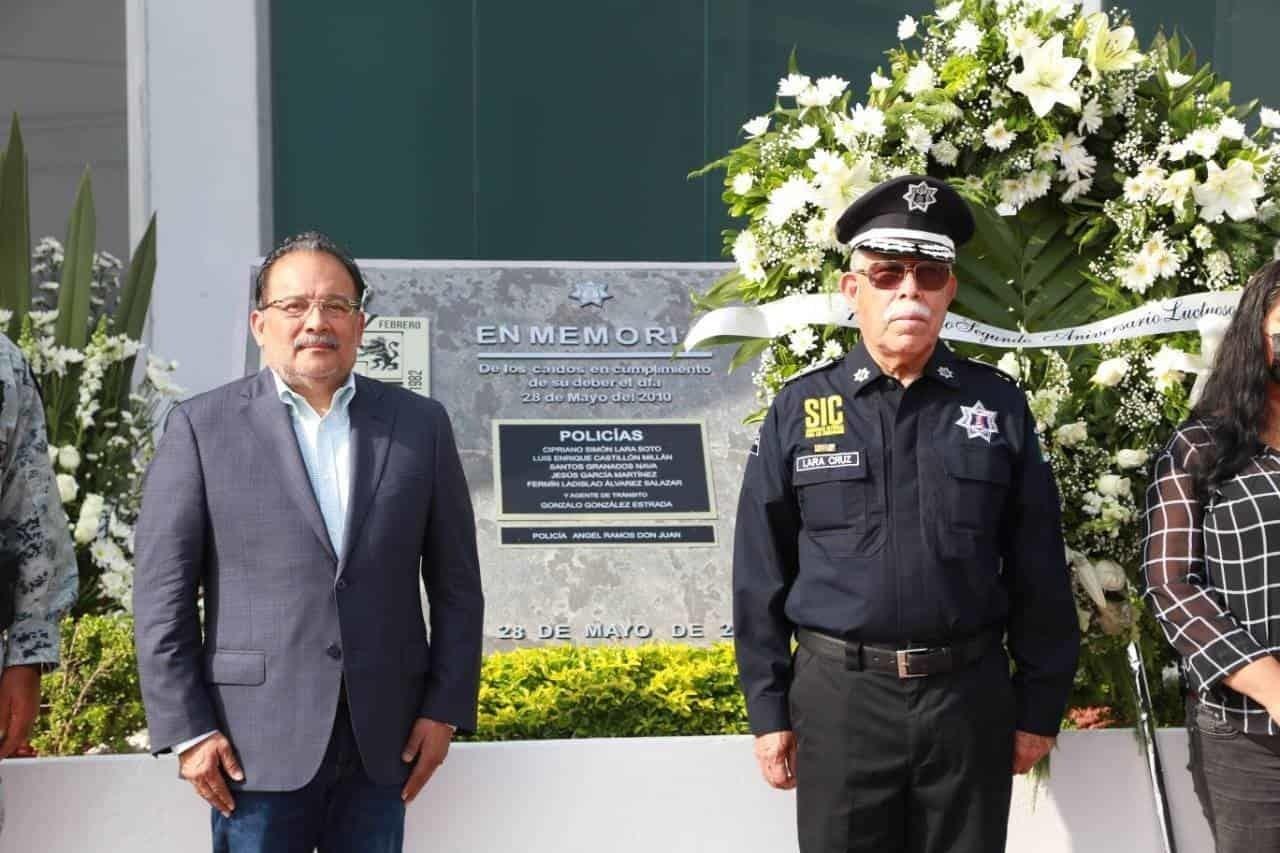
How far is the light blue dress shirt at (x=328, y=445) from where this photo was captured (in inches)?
111

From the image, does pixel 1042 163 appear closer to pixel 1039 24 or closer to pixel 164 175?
pixel 1039 24

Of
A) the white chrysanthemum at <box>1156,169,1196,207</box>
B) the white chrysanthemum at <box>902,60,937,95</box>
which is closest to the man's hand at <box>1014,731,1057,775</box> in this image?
the white chrysanthemum at <box>1156,169,1196,207</box>

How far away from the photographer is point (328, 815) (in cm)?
282

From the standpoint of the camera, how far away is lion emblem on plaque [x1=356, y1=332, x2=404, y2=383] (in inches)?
232

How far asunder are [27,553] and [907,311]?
173 centimetres

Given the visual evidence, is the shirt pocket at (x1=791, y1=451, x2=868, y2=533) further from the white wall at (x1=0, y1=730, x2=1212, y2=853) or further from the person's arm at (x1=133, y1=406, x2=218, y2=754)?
the person's arm at (x1=133, y1=406, x2=218, y2=754)

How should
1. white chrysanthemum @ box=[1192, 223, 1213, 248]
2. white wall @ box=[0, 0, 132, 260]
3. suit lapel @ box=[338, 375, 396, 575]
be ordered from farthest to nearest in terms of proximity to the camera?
white wall @ box=[0, 0, 132, 260] < white chrysanthemum @ box=[1192, 223, 1213, 248] < suit lapel @ box=[338, 375, 396, 575]

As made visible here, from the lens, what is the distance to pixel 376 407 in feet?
9.55

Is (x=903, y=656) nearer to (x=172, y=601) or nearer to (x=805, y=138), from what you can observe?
(x=172, y=601)

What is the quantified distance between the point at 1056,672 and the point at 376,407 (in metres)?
1.44

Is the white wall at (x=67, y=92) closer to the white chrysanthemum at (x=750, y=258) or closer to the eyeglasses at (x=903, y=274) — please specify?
the white chrysanthemum at (x=750, y=258)

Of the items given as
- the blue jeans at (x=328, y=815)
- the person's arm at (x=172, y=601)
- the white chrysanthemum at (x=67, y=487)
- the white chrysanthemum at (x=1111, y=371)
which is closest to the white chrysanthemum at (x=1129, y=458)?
the white chrysanthemum at (x=1111, y=371)

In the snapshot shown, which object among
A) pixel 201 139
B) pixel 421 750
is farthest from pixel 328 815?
pixel 201 139

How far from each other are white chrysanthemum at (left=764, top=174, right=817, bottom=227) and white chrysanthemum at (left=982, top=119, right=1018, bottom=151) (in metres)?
0.49
